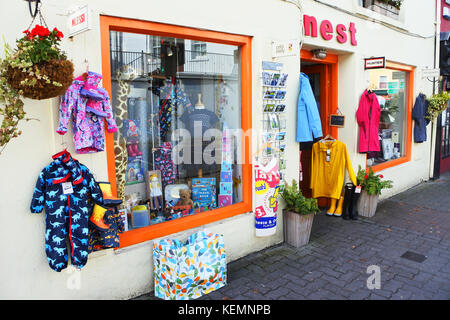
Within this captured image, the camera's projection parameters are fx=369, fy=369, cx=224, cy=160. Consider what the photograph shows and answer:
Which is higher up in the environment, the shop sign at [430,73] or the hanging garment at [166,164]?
the shop sign at [430,73]

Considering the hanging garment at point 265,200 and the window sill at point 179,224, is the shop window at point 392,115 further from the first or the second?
the window sill at point 179,224

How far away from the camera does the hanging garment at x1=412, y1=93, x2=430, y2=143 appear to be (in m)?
8.41

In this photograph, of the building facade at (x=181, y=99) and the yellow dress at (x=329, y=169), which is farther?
the yellow dress at (x=329, y=169)

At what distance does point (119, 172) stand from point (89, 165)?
656 millimetres

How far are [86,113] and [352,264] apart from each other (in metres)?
3.46

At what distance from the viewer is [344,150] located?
20.2 ft

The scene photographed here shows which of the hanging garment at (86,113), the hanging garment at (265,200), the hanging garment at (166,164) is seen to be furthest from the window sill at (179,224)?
the hanging garment at (86,113)

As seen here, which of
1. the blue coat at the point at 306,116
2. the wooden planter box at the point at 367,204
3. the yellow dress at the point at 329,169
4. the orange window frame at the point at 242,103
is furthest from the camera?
the wooden planter box at the point at 367,204

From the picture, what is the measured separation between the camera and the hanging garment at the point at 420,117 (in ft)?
27.6

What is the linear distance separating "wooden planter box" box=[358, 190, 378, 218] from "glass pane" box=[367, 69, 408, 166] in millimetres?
1060

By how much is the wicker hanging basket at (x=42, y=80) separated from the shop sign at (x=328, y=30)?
147 inches

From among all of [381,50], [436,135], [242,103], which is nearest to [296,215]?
[242,103]
